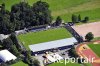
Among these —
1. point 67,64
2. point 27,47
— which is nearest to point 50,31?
point 27,47

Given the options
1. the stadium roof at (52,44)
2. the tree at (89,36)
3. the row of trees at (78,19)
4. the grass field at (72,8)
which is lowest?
the stadium roof at (52,44)

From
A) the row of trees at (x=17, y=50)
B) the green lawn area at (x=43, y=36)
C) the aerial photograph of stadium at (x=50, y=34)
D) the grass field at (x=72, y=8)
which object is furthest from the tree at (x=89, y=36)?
the row of trees at (x=17, y=50)

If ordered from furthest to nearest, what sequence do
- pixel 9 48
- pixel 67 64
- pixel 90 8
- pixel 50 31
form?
pixel 90 8
pixel 50 31
pixel 9 48
pixel 67 64

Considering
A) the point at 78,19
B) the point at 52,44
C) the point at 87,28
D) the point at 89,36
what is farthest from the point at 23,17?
the point at 89,36

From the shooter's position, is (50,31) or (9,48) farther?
(50,31)

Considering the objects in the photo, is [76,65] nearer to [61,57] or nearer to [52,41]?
Result: [61,57]

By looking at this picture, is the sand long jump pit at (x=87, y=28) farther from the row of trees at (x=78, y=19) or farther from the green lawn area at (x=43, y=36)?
the green lawn area at (x=43, y=36)

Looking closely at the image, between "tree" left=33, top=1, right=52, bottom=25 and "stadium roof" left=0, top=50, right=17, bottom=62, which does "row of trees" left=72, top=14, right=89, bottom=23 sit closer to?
"tree" left=33, top=1, right=52, bottom=25
